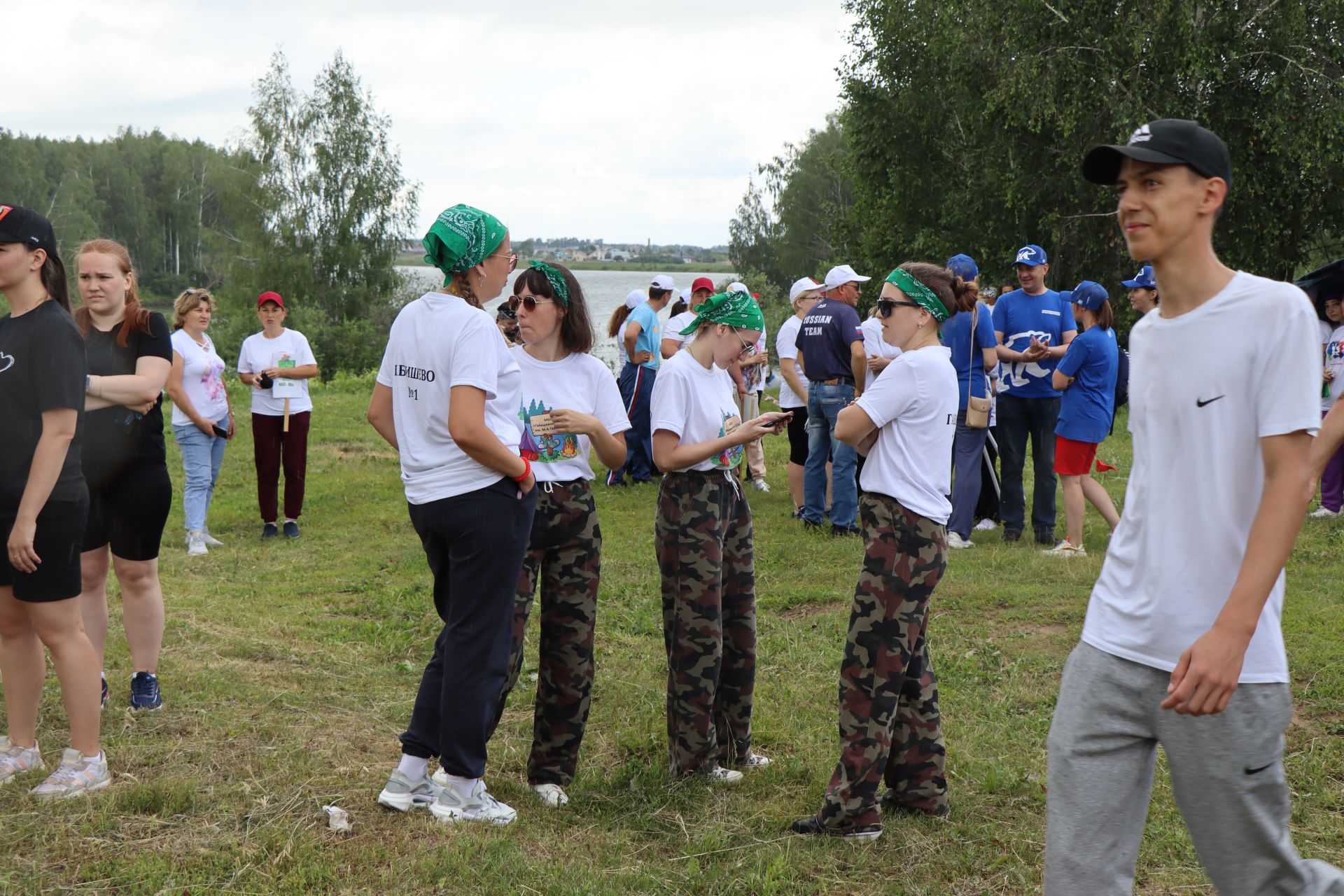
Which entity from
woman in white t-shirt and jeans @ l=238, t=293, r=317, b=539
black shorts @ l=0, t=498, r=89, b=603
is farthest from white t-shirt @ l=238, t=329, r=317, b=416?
black shorts @ l=0, t=498, r=89, b=603

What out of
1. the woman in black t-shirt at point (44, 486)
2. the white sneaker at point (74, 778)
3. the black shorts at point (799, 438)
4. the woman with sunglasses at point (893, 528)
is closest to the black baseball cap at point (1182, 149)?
the woman with sunglasses at point (893, 528)

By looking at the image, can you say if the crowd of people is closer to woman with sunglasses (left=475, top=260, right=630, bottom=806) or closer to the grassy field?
woman with sunglasses (left=475, top=260, right=630, bottom=806)

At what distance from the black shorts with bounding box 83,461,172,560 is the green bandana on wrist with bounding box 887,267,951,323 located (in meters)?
3.19

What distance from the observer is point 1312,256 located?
27.2 meters

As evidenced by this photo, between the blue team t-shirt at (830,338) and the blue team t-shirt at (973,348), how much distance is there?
764 millimetres

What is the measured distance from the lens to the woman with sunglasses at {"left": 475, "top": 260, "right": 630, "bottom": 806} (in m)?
4.04

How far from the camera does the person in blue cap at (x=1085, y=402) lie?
771 cm

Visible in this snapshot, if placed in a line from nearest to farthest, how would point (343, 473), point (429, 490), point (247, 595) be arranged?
1. point (429, 490)
2. point (247, 595)
3. point (343, 473)

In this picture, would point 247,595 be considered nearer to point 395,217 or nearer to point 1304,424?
point 1304,424

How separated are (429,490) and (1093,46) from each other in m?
21.4

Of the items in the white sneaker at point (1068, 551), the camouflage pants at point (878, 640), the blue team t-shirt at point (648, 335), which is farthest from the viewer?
the blue team t-shirt at point (648, 335)

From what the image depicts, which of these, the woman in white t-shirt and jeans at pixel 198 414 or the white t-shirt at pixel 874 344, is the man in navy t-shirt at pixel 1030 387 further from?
the woman in white t-shirt and jeans at pixel 198 414

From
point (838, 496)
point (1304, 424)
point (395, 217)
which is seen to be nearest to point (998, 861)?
point (1304, 424)

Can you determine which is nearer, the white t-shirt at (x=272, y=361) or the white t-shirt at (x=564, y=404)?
the white t-shirt at (x=564, y=404)
